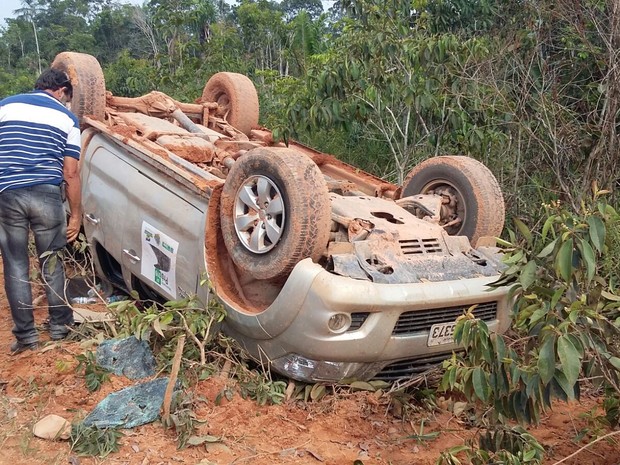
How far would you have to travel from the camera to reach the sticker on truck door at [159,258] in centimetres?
426

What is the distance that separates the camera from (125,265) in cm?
473

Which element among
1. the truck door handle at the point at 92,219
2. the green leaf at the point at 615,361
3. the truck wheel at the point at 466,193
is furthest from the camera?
the truck door handle at the point at 92,219

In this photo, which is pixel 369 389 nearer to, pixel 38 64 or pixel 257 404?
pixel 257 404

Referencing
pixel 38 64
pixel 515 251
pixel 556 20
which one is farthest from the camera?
pixel 38 64

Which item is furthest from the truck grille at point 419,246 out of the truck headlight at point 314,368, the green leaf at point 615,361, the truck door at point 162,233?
the green leaf at point 615,361

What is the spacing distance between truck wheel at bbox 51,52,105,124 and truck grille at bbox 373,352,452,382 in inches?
126

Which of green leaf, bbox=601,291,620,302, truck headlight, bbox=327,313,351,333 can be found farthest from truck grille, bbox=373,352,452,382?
green leaf, bbox=601,291,620,302

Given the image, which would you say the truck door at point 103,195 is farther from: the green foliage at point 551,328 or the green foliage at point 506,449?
the green foliage at point 506,449

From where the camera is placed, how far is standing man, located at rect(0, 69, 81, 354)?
4191 millimetres

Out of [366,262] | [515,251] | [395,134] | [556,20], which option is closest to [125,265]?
[366,262]

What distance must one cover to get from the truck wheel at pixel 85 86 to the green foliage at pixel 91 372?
2.34 m

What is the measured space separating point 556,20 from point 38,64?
90.7 ft

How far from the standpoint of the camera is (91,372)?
3723mm

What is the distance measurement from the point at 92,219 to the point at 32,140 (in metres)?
0.94
